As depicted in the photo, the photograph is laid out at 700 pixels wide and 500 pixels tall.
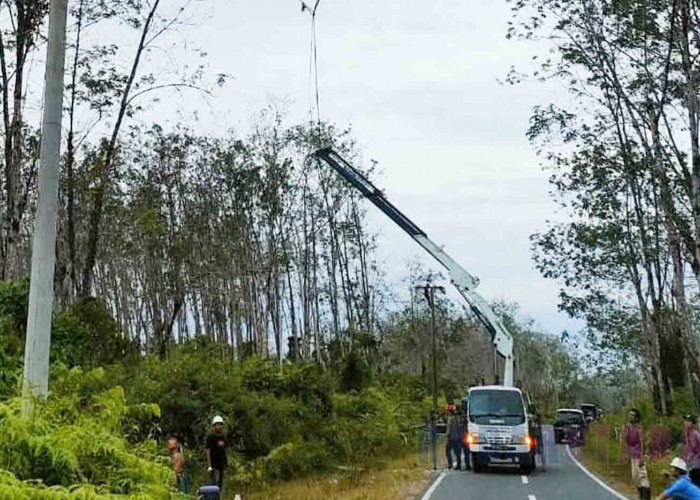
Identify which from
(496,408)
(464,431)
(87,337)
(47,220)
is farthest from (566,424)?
(47,220)

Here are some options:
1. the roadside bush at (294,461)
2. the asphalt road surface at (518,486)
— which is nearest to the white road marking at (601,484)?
the asphalt road surface at (518,486)

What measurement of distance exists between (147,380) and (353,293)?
95.0ft

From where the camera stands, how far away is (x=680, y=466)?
34.9ft

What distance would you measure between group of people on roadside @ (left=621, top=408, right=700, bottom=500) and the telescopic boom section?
247 inches

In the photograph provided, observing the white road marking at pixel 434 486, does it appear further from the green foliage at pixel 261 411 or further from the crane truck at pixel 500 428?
the green foliage at pixel 261 411

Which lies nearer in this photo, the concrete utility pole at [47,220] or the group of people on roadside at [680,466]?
the concrete utility pole at [47,220]

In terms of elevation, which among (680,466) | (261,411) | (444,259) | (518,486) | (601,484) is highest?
(444,259)

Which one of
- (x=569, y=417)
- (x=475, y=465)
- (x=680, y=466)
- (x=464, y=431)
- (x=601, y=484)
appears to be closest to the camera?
(x=680, y=466)

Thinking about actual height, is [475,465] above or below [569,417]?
below

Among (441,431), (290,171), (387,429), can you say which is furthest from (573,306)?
(290,171)

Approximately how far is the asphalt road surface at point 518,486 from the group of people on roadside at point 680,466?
1.22 metres

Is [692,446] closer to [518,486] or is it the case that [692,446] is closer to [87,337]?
[518,486]

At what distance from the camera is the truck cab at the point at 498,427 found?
2294cm

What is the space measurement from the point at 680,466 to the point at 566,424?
35381mm
